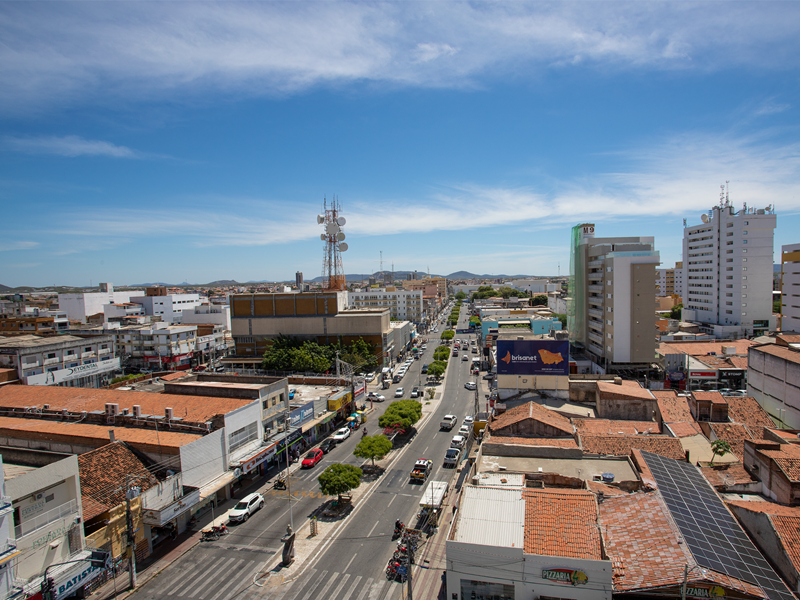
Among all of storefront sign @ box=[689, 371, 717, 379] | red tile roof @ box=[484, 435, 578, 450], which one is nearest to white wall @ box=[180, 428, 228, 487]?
red tile roof @ box=[484, 435, 578, 450]

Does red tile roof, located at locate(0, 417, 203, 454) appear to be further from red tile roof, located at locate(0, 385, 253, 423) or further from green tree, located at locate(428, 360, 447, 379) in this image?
green tree, located at locate(428, 360, 447, 379)

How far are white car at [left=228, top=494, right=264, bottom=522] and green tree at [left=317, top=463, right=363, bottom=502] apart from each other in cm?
422

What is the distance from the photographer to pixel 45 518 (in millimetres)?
17297

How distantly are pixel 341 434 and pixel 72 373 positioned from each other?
33.0 meters

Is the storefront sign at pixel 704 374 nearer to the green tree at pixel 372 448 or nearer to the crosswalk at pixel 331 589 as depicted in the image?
the green tree at pixel 372 448

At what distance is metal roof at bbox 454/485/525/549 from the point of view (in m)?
15.8

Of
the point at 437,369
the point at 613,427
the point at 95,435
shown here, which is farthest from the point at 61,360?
the point at 613,427

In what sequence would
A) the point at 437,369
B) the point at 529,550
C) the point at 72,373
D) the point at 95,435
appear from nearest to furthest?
the point at 529,550
the point at 95,435
the point at 72,373
the point at 437,369

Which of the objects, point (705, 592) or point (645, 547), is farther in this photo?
point (645, 547)

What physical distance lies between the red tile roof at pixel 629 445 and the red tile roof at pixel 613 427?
175 cm

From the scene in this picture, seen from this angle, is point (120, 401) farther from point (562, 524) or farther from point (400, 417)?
point (562, 524)

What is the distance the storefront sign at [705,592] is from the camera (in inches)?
536

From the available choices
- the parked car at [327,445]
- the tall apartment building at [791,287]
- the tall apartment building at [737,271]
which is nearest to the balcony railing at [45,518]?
the parked car at [327,445]

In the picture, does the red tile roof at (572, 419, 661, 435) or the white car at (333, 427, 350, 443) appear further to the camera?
the white car at (333, 427, 350, 443)
